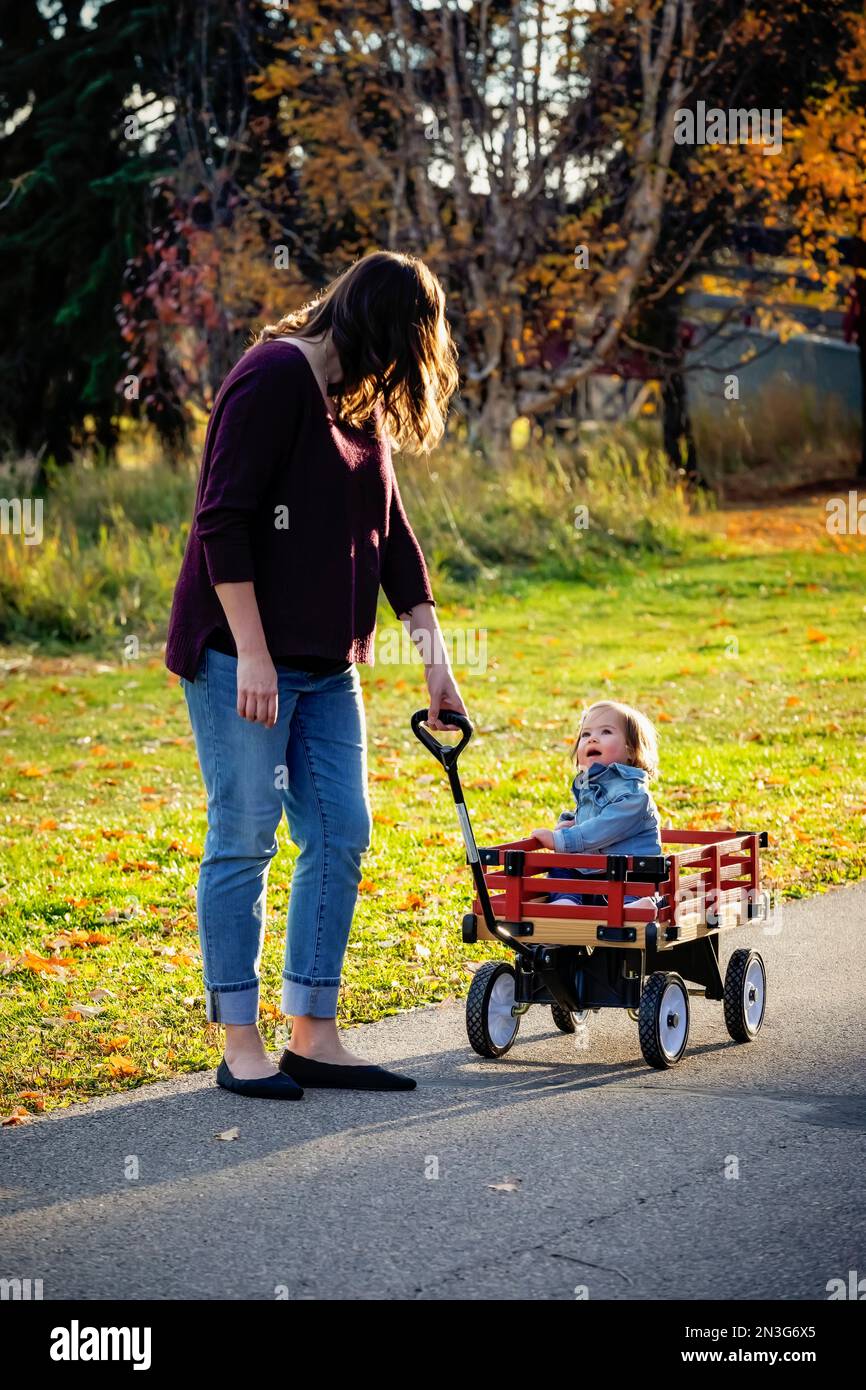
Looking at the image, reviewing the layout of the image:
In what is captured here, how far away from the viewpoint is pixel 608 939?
4.68 meters

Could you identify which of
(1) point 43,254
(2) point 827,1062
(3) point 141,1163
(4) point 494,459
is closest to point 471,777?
(2) point 827,1062

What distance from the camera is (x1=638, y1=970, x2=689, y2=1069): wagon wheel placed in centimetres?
469

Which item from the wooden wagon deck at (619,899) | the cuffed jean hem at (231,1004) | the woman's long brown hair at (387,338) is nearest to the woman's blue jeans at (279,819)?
the cuffed jean hem at (231,1004)

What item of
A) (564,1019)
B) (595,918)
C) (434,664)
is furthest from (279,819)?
(564,1019)

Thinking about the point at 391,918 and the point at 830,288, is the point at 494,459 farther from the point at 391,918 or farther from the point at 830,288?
the point at 391,918

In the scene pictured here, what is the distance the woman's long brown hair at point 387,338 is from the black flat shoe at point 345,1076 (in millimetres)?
1691

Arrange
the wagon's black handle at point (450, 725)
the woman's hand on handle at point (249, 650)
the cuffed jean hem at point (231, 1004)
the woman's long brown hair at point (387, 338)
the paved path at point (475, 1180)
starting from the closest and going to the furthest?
the paved path at point (475, 1180) → the woman's hand on handle at point (249, 650) → the woman's long brown hair at point (387, 338) → the cuffed jean hem at point (231, 1004) → the wagon's black handle at point (450, 725)

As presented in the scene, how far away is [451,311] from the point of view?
1925 centimetres

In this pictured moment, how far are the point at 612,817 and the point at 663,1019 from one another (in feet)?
1.90

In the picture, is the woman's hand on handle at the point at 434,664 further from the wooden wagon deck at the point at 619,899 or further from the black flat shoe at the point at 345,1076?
the black flat shoe at the point at 345,1076

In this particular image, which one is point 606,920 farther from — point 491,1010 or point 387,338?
point 387,338

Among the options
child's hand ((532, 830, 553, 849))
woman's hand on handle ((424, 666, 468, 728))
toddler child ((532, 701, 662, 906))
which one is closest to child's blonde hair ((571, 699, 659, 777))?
toddler child ((532, 701, 662, 906))

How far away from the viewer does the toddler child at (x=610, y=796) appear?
492cm
